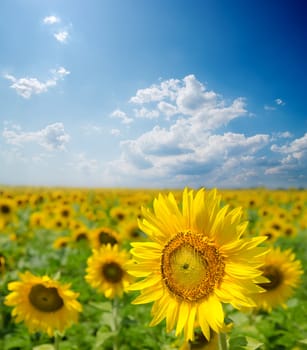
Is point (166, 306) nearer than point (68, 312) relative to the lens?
Yes

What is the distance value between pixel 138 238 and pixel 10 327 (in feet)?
12.3

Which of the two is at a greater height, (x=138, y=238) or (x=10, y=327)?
(x=138, y=238)

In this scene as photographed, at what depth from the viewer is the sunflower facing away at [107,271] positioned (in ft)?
17.5

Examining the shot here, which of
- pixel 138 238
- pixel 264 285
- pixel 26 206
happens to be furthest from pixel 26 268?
pixel 26 206

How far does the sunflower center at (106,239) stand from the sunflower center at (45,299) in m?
2.22

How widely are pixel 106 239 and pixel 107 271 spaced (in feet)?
4.29

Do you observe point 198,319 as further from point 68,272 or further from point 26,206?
point 26,206

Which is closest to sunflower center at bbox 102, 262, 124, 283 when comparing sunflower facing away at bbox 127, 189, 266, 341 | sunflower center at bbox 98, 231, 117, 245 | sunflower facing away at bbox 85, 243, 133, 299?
sunflower facing away at bbox 85, 243, 133, 299

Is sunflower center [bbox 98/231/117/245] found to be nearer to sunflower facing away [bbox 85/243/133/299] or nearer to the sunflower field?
the sunflower field

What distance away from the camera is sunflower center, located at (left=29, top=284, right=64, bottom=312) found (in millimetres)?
4406

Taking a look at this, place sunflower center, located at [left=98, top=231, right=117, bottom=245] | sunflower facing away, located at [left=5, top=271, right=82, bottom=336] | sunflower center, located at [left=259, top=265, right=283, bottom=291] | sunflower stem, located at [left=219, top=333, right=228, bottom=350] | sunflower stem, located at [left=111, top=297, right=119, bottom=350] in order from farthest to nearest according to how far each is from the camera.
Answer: sunflower center, located at [left=98, top=231, right=117, bottom=245], sunflower stem, located at [left=111, top=297, right=119, bottom=350], sunflower center, located at [left=259, top=265, right=283, bottom=291], sunflower facing away, located at [left=5, top=271, right=82, bottom=336], sunflower stem, located at [left=219, top=333, right=228, bottom=350]

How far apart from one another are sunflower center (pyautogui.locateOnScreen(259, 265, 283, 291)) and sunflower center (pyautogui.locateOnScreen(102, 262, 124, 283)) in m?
1.64

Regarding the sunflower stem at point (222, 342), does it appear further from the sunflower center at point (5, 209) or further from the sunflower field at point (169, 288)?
the sunflower center at point (5, 209)

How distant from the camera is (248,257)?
7.25 ft
